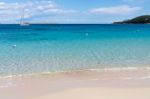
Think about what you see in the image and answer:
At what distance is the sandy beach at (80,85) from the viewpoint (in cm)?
818

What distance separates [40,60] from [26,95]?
671 centimetres

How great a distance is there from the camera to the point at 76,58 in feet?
51.9

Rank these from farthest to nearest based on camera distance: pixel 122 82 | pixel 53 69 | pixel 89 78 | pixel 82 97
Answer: pixel 53 69 → pixel 89 78 → pixel 122 82 → pixel 82 97

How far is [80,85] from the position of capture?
31.6 feet

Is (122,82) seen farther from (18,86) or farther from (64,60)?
(64,60)

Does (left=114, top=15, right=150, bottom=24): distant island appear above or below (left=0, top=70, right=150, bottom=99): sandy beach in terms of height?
below

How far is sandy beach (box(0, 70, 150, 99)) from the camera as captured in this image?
818cm

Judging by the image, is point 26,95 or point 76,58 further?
point 76,58

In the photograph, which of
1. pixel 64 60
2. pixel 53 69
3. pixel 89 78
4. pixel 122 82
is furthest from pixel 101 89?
pixel 64 60

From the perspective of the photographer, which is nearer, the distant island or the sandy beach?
the sandy beach

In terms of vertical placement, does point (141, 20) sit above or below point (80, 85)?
below

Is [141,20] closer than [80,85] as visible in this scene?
No

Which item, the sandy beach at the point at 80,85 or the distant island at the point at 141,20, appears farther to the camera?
the distant island at the point at 141,20

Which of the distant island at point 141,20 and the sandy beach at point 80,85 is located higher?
the sandy beach at point 80,85
